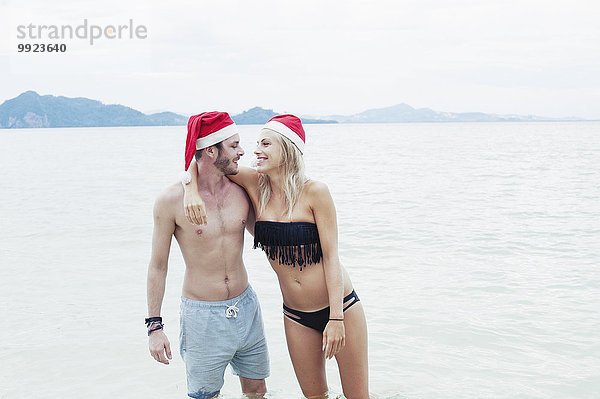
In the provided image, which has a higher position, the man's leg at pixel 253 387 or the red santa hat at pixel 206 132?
the red santa hat at pixel 206 132

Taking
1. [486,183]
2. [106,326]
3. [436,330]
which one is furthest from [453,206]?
[106,326]

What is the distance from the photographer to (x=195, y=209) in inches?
153

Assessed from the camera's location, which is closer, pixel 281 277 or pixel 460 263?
pixel 281 277

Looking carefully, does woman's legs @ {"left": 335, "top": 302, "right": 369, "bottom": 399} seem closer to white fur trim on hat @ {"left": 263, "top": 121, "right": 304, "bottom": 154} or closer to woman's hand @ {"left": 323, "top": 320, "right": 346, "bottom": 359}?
woman's hand @ {"left": 323, "top": 320, "right": 346, "bottom": 359}

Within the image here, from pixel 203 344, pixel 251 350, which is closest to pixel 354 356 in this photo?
pixel 251 350

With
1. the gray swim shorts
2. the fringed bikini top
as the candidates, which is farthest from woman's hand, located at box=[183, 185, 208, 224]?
the gray swim shorts

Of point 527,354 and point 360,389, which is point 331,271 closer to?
point 360,389

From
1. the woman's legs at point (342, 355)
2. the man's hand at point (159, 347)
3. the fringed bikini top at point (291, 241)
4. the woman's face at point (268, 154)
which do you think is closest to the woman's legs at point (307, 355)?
the woman's legs at point (342, 355)

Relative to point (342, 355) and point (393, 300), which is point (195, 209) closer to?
point (342, 355)

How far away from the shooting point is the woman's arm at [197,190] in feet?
12.8

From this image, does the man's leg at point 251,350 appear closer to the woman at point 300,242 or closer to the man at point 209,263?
the man at point 209,263

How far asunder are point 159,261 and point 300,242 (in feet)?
2.92

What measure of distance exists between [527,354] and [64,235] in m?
11.1

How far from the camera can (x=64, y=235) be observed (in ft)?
49.9
